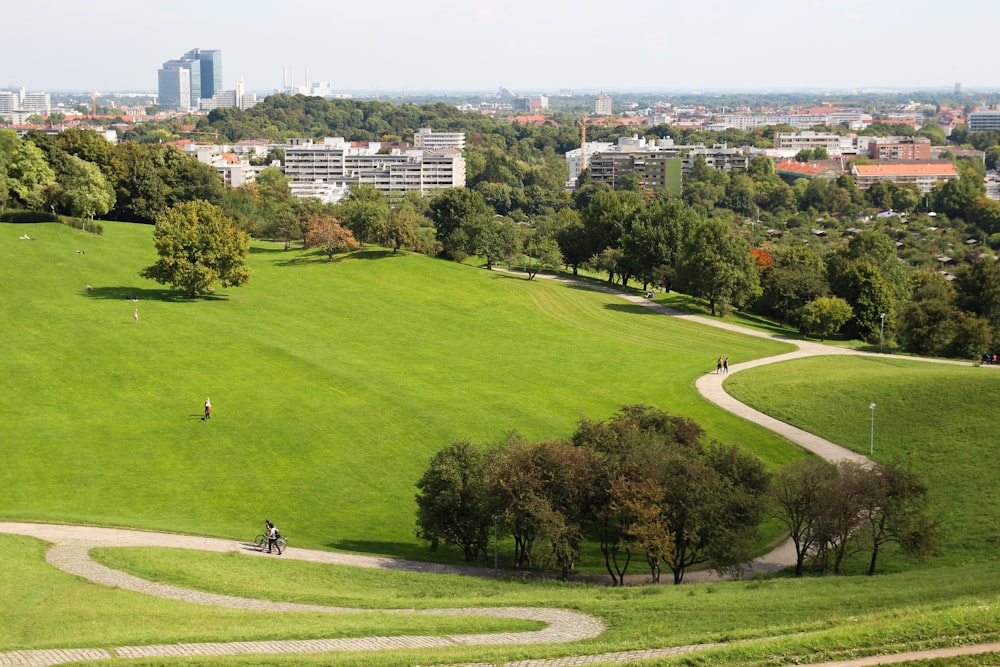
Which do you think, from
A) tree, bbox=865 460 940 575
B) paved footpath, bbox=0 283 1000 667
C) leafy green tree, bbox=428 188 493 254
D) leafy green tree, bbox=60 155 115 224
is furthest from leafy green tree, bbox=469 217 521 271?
tree, bbox=865 460 940 575

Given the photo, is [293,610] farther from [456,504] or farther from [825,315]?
[825,315]

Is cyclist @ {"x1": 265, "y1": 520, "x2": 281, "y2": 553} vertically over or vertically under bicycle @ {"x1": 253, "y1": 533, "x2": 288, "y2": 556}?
over

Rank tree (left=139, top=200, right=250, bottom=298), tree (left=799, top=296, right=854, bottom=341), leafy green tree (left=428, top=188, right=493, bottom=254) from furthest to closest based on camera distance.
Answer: leafy green tree (left=428, top=188, right=493, bottom=254) → tree (left=799, top=296, right=854, bottom=341) → tree (left=139, top=200, right=250, bottom=298)

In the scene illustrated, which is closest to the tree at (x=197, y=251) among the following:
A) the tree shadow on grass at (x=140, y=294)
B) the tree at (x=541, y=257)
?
the tree shadow on grass at (x=140, y=294)

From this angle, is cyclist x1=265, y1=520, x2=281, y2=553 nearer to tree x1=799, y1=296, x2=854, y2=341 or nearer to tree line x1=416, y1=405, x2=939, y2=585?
tree line x1=416, y1=405, x2=939, y2=585

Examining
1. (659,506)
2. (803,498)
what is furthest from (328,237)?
(803,498)

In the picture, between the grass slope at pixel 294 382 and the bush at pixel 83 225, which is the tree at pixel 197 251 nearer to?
the grass slope at pixel 294 382
